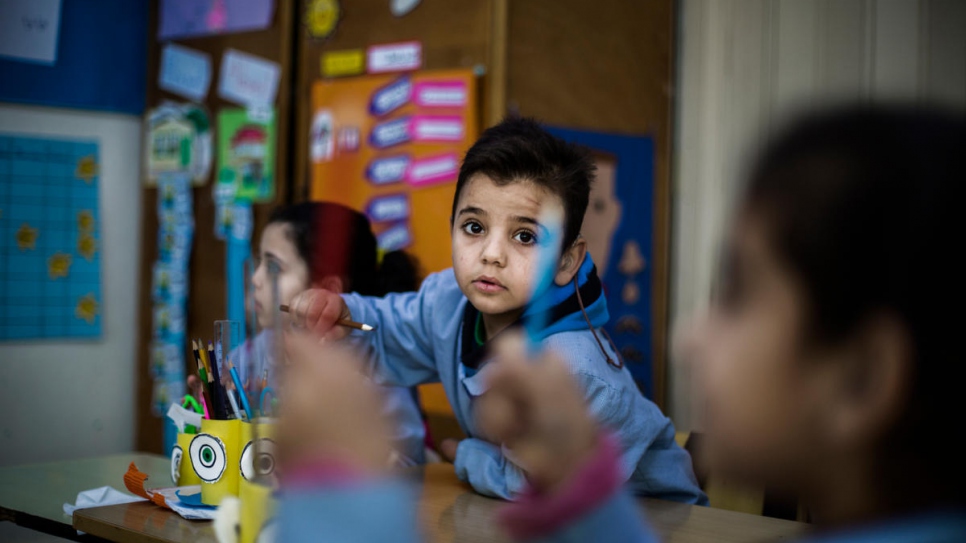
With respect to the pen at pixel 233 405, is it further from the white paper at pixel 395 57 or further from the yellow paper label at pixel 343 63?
the yellow paper label at pixel 343 63

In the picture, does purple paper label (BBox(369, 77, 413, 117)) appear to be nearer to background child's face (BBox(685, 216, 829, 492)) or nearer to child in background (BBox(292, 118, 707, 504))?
child in background (BBox(292, 118, 707, 504))

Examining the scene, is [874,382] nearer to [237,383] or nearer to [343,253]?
[237,383]

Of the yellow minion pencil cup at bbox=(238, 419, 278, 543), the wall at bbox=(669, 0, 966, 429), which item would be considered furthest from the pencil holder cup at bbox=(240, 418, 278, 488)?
the wall at bbox=(669, 0, 966, 429)

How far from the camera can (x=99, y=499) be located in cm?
117

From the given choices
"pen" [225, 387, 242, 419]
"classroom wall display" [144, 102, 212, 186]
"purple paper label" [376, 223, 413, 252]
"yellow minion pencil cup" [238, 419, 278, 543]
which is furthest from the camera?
"classroom wall display" [144, 102, 212, 186]

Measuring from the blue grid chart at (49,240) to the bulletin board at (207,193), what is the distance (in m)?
0.18

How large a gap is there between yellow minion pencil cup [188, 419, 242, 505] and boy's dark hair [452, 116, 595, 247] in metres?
0.52

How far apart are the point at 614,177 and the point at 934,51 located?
2.91 ft

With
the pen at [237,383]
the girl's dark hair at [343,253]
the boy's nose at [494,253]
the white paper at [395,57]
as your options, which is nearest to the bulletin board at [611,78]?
the white paper at [395,57]

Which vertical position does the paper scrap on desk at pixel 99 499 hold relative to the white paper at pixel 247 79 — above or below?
below

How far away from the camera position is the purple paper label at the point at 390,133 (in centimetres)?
253

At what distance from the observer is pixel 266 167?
2.84 meters

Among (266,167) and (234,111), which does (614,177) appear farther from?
(234,111)

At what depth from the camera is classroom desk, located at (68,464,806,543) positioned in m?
0.94
